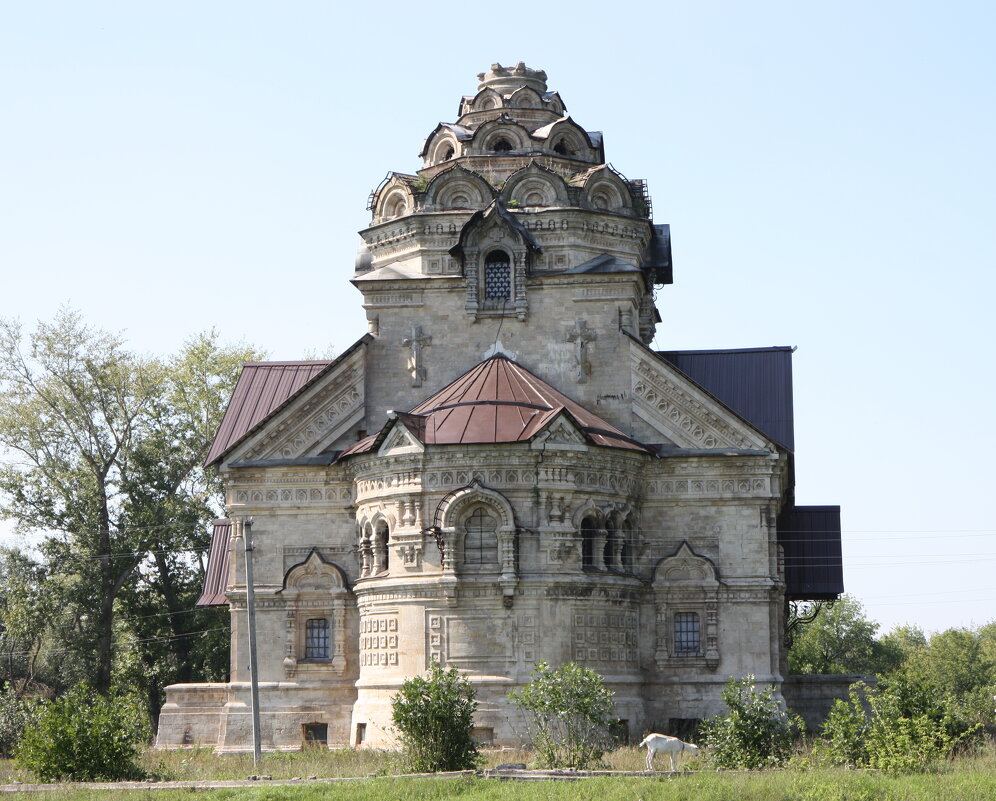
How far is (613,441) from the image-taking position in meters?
33.4

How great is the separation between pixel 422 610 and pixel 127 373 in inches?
837

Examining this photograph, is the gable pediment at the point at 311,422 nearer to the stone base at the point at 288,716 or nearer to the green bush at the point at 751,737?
the stone base at the point at 288,716

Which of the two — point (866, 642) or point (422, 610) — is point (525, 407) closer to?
point (422, 610)

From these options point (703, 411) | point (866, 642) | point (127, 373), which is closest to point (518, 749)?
point (703, 411)

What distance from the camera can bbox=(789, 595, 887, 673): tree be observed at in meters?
69.9

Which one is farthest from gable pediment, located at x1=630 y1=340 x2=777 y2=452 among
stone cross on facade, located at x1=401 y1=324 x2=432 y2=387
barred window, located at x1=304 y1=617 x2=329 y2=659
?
barred window, located at x1=304 y1=617 x2=329 y2=659

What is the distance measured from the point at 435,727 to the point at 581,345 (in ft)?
38.1

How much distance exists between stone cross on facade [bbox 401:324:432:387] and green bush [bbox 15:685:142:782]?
11567 millimetres

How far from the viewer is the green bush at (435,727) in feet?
87.8

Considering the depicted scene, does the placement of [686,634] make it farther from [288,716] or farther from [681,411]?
[288,716]

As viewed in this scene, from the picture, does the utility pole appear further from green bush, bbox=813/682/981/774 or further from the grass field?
green bush, bbox=813/682/981/774

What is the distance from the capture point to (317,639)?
35.2 meters

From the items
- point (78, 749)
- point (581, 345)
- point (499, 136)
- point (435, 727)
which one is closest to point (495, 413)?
point (581, 345)

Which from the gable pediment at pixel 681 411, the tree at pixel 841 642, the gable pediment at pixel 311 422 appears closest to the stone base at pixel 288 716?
the gable pediment at pixel 311 422
